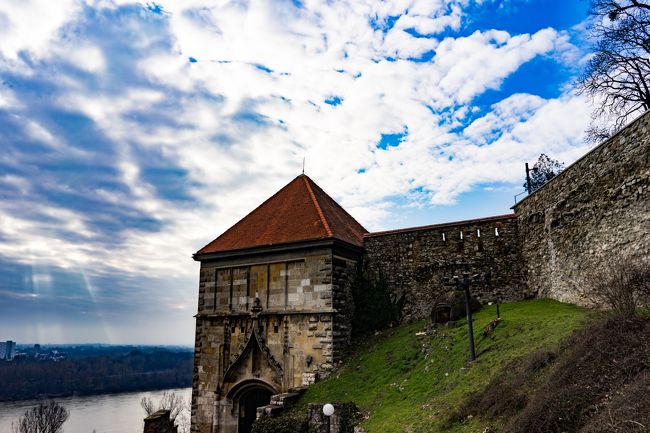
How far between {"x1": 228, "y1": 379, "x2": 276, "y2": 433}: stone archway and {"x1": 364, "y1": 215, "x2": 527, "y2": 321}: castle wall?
5809mm

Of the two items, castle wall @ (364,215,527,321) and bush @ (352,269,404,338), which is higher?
castle wall @ (364,215,527,321)

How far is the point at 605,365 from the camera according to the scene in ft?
20.3

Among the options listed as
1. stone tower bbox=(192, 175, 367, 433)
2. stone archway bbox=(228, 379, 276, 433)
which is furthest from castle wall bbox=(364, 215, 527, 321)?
stone archway bbox=(228, 379, 276, 433)

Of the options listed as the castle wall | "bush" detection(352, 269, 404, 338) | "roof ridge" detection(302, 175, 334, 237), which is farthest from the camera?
"bush" detection(352, 269, 404, 338)

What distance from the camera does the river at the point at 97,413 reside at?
49188mm

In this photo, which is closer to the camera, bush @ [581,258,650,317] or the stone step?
bush @ [581,258,650,317]

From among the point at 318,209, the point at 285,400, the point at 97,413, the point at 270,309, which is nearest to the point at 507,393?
the point at 285,400

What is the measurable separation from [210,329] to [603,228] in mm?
13700

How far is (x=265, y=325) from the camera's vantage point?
16391mm

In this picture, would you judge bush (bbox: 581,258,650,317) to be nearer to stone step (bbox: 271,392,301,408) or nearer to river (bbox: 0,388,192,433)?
stone step (bbox: 271,392,301,408)

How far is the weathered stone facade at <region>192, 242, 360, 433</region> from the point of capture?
15320 millimetres

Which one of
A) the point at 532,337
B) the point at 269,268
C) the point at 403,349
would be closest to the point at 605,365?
the point at 532,337

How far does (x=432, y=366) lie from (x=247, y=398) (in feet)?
27.7

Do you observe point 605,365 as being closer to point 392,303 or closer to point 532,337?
point 532,337
